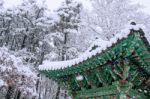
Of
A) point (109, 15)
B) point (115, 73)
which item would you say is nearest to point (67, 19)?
point (109, 15)

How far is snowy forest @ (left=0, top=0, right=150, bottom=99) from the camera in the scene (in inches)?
902

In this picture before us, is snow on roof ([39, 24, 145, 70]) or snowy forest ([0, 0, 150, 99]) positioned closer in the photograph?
snow on roof ([39, 24, 145, 70])

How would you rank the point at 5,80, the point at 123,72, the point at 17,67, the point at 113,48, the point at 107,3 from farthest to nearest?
the point at 107,3
the point at 17,67
the point at 5,80
the point at 123,72
the point at 113,48

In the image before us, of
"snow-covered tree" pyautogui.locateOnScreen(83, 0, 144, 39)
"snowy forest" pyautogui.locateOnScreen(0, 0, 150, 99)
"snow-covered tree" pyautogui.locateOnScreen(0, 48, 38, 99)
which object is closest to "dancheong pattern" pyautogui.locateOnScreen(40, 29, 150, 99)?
"snow-covered tree" pyautogui.locateOnScreen(0, 48, 38, 99)

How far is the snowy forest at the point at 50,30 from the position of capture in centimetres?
2292

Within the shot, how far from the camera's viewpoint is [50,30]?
31.2 metres

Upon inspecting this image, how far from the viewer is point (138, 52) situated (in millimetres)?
6449

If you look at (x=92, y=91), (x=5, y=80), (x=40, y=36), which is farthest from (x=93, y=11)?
(x=92, y=91)

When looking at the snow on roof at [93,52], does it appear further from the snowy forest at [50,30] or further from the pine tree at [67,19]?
the pine tree at [67,19]

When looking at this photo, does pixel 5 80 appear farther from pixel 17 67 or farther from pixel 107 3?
pixel 107 3

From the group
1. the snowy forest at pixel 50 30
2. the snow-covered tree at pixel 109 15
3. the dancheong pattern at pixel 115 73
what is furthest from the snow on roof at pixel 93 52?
the snow-covered tree at pixel 109 15

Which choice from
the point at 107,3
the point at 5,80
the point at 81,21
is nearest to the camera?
the point at 5,80

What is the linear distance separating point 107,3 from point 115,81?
18228mm

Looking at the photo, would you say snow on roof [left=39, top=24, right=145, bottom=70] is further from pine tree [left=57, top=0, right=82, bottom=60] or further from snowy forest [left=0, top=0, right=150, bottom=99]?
pine tree [left=57, top=0, right=82, bottom=60]
